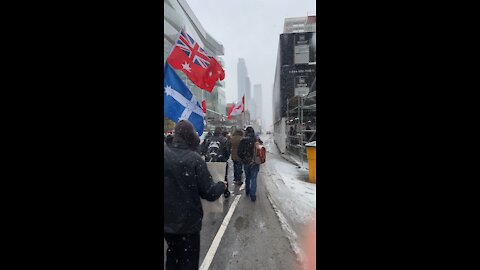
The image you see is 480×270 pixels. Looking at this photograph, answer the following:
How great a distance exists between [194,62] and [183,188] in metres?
1.09

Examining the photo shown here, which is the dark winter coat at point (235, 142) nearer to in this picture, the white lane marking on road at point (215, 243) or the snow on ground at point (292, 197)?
the white lane marking on road at point (215, 243)

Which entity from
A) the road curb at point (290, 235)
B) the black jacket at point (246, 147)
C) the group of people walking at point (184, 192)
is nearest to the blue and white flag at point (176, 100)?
the group of people walking at point (184, 192)

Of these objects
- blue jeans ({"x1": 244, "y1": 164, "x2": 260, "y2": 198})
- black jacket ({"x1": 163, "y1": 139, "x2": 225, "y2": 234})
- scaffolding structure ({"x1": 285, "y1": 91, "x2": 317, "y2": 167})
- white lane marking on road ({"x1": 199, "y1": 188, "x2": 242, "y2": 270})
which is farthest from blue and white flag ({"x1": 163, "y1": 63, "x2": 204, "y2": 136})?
scaffolding structure ({"x1": 285, "y1": 91, "x2": 317, "y2": 167})

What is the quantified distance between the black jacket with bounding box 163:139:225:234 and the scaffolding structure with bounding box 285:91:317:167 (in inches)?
219

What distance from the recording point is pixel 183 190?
1.52 m

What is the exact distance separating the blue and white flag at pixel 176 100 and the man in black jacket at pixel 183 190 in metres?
0.14

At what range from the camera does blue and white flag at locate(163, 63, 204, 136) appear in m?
1.63

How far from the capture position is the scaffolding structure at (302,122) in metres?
7.37
